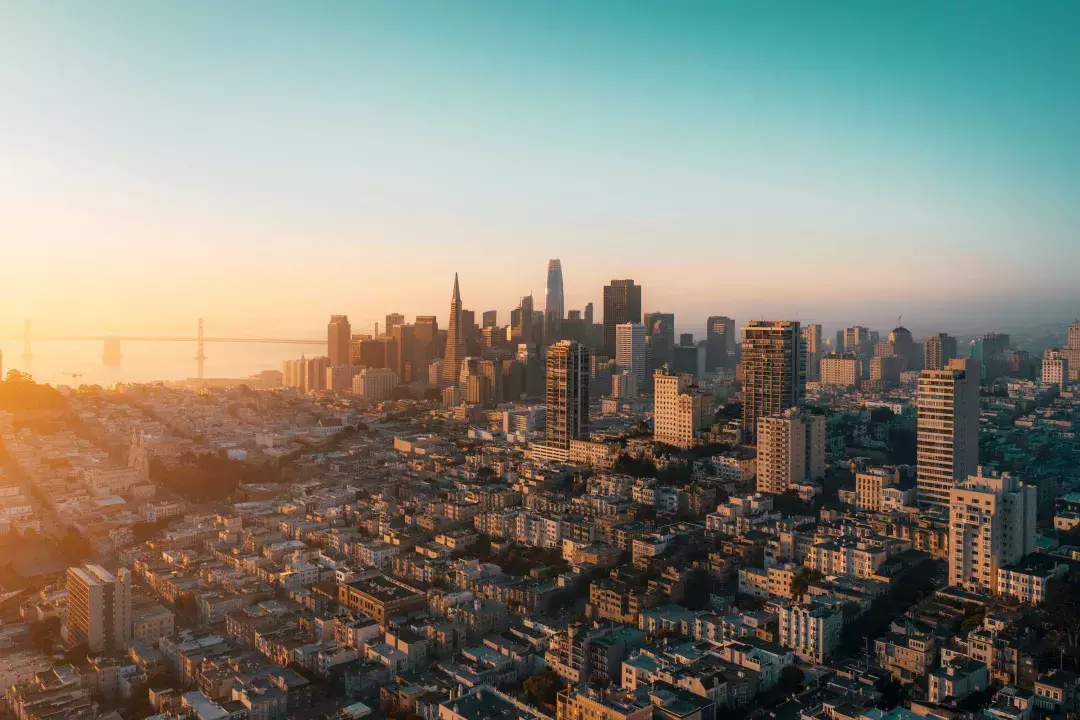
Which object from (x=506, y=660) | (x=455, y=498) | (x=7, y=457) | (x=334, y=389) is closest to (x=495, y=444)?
(x=455, y=498)

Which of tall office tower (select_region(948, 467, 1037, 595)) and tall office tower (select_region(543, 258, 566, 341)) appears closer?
tall office tower (select_region(948, 467, 1037, 595))

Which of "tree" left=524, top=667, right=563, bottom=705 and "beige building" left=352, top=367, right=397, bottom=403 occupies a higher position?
"beige building" left=352, top=367, right=397, bottom=403

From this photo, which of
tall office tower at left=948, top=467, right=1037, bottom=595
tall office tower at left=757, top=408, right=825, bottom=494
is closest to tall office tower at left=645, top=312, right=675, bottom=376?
tall office tower at left=757, top=408, right=825, bottom=494

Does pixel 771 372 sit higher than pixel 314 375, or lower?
higher

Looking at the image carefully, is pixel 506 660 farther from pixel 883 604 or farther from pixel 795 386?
pixel 795 386

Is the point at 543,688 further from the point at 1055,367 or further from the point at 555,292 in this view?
the point at 555,292

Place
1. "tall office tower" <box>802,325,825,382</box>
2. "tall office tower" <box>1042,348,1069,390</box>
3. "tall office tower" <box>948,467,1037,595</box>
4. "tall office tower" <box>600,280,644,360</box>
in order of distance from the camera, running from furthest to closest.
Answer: "tall office tower" <box>600,280,644,360</box> → "tall office tower" <box>802,325,825,382</box> → "tall office tower" <box>1042,348,1069,390</box> → "tall office tower" <box>948,467,1037,595</box>

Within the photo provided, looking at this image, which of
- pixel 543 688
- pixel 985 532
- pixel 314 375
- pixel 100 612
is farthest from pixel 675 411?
pixel 314 375

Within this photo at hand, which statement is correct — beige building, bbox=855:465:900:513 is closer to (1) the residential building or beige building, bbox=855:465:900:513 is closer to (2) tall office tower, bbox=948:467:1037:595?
(2) tall office tower, bbox=948:467:1037:595
